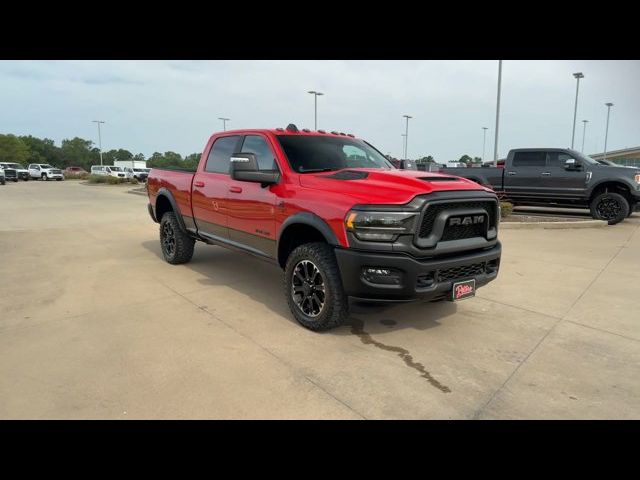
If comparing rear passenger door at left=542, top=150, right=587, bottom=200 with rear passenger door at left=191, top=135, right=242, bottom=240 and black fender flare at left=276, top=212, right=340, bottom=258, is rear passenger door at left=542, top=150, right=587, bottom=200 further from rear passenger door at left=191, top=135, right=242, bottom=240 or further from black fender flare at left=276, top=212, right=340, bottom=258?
black fender flare at left=276, top=212, right=340, bottom=258

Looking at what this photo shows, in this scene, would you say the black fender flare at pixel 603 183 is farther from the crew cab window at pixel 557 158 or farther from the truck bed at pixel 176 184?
the truck bed at pixel 176 184

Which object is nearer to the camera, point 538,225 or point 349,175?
point 349,175

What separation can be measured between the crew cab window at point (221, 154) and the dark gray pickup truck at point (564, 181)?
342 inches

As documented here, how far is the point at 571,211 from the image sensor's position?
535 inches

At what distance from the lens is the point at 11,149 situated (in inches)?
3253

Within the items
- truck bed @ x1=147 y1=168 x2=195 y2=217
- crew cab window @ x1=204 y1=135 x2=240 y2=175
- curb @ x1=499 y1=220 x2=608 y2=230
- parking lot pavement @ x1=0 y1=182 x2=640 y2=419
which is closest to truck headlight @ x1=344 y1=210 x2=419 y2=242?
parking lot pavement @ x1=0 y1=182 x2=640 y2=419

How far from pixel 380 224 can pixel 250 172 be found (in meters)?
1.54

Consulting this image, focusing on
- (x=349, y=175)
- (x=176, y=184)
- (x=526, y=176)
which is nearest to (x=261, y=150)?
(x=349, y=175)

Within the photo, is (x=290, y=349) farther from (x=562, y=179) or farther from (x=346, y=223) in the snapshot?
(x=562, y=179)

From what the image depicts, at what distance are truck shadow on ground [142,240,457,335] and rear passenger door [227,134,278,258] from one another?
2.00ft

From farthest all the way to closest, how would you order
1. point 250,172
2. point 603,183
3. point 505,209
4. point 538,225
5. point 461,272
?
point 505,209, point 603,183, point 538,225, point 250,172, point 461,272
